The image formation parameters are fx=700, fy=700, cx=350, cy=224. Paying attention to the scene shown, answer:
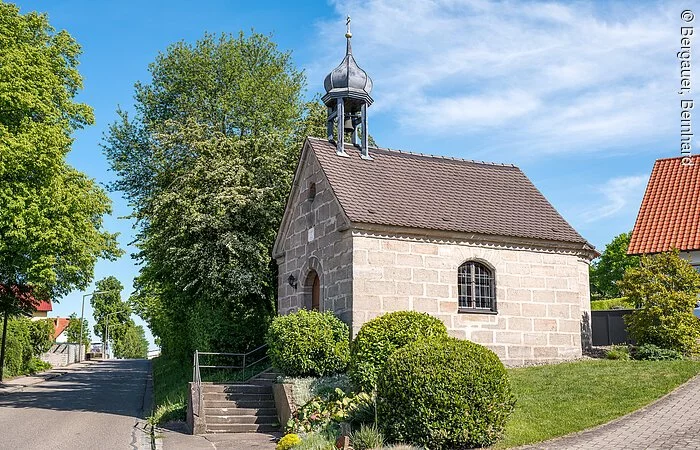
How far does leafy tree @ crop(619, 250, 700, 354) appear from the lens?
789 inches

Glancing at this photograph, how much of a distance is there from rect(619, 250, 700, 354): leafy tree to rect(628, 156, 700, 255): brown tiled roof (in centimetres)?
450

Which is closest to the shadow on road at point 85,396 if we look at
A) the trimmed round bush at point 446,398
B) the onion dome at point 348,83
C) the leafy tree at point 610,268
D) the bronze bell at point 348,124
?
the bronze bell at point 348,124

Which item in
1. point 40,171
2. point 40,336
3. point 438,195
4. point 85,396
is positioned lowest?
point 85,396

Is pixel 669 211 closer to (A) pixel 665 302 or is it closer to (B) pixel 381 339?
(A) pixel 665 302

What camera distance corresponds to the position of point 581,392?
14742 millimetres

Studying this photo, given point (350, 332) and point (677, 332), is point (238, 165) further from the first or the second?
point (677, 332)

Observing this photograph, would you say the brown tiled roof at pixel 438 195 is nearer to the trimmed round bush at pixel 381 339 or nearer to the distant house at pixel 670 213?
the trimmed round bush at pixel 381 339

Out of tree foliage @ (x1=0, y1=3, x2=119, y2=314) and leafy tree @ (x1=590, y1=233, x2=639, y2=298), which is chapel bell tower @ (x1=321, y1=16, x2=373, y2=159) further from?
leafy tree @ (x1=590, y1=233, x2=639, y2=298)

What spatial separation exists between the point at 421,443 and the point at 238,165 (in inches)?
588

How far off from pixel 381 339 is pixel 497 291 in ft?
17.1

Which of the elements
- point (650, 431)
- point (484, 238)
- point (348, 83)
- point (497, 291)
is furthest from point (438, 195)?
point (650, 431)

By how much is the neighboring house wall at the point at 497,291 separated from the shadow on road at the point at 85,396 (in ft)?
30.4

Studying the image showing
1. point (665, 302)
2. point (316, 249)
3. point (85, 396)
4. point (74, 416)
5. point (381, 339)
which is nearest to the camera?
point (381, 339)

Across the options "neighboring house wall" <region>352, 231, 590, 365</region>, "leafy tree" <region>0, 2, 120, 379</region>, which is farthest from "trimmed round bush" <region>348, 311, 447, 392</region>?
"leafy tree" <region>0, 2, 120, 379</region>
